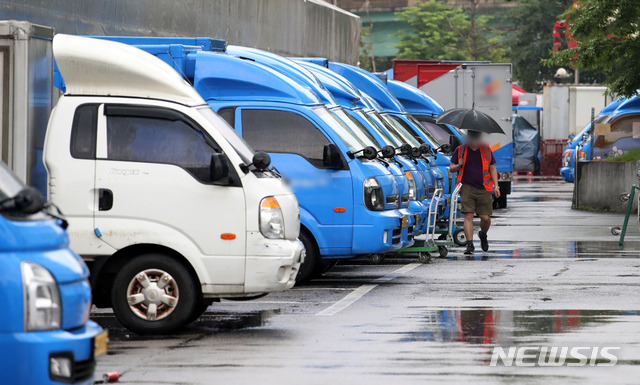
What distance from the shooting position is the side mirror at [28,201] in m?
6.29

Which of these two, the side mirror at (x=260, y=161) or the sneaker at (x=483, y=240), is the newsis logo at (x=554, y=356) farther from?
the sneaker at (x=483, y=240)

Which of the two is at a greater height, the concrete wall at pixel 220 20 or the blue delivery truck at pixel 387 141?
the concrete wall at pixel 220 20

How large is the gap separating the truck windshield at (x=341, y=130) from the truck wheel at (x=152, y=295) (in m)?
3.74

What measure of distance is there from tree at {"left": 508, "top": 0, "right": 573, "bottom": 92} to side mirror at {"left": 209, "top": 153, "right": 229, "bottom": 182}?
175ft

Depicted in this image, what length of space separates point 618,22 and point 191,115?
15.7 meters

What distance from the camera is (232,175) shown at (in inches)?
407

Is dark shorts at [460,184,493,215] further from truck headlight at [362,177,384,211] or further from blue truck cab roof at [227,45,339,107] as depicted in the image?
truck headlight at [362,177,384,211]

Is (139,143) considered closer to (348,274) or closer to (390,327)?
(390,327)

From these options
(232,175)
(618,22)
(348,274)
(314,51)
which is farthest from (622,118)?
(232,175)

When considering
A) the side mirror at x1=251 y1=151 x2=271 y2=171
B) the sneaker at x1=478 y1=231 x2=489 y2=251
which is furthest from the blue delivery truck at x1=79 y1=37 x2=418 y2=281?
the sneaker at x1=478 y1=231 x2=489 y2=251

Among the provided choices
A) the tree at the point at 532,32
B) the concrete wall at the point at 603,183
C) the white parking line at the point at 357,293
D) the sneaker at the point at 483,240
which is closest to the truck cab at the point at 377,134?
the white parking line at the point at 357,293

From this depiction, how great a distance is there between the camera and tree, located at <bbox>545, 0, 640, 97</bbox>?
24.3 m

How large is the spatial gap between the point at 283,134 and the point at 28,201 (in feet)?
24.0

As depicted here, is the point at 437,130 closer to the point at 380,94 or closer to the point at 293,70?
the point at 380,94
